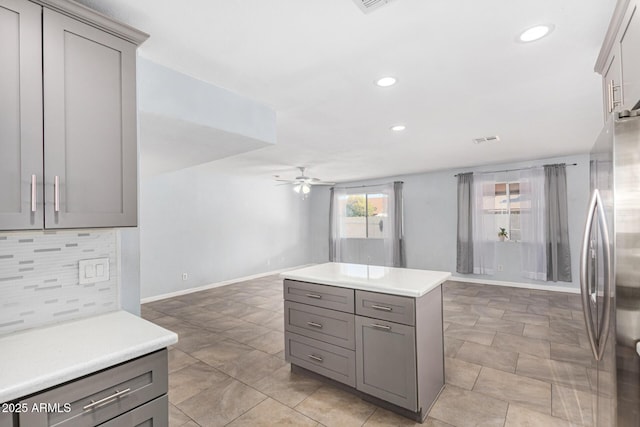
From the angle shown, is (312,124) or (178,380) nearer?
(178,380)

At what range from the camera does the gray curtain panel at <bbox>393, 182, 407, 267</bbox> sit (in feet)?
23.5

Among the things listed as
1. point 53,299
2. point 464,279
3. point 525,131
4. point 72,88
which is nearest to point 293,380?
point 53,299

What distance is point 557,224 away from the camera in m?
5.35

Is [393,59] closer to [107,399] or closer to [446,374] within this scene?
[107,399]

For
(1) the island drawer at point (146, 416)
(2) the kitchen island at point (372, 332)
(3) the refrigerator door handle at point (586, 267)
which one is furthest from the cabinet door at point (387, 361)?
(1) the island drawer at point (146, 416)

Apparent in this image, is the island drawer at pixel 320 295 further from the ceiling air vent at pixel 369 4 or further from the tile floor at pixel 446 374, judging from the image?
the ceiling air vent at pixel 369 4

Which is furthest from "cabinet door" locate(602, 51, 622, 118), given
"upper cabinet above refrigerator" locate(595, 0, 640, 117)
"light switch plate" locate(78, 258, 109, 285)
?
"light switch plate" locate(78, 258, 109, 285)

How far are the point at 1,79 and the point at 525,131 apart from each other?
14.8 feet

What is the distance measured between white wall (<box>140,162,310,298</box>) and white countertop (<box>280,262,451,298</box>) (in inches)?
142

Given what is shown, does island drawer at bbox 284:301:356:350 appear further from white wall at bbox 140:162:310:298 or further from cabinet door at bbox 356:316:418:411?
white wall at bbox 140:162:310:298

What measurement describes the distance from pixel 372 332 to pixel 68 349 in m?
1.69

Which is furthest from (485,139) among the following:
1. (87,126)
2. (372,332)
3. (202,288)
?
(202,288)

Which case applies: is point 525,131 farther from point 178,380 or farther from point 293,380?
point 178,380

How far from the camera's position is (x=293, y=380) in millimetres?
2625
